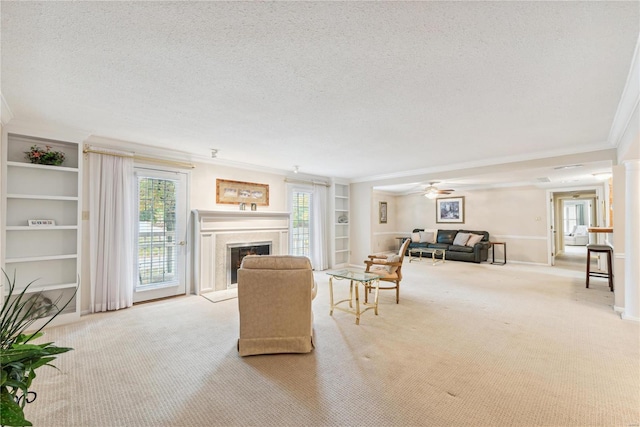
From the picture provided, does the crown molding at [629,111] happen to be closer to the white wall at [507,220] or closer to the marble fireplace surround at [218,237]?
the white wall at [507,220]

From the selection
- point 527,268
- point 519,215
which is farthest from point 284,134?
point 519,215

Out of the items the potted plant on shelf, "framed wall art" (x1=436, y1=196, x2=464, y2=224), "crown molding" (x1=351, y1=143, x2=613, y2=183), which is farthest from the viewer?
"framed wall art" (x1=436, y1=196, x2=464, y2=224)

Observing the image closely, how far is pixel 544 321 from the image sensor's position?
3.43 m

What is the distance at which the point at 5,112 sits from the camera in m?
2.82

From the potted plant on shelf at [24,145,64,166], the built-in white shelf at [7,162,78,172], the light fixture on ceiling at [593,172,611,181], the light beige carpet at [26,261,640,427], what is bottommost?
the light beige carpet at [26,261,640,427]

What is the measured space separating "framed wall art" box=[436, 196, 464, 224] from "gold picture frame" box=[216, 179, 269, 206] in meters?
6.30

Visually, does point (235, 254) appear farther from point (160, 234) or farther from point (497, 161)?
point (497, 161)

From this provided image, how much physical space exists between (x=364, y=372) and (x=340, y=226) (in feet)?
17.3

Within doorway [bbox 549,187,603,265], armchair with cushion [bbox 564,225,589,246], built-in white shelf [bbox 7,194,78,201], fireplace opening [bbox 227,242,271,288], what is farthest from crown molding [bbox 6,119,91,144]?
armchair with cushion [bbox 564,225,589,246]

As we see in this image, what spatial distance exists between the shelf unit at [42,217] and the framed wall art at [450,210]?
929cm

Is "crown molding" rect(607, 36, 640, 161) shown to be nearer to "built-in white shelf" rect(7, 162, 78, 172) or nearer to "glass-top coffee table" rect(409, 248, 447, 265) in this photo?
"glass-top coffee table" rect(409, 248, 447, 265)

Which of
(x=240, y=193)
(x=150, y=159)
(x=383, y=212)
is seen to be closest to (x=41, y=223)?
(x=150, y=159)

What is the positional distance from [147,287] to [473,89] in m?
4.90

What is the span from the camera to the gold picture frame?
5.25 meters
